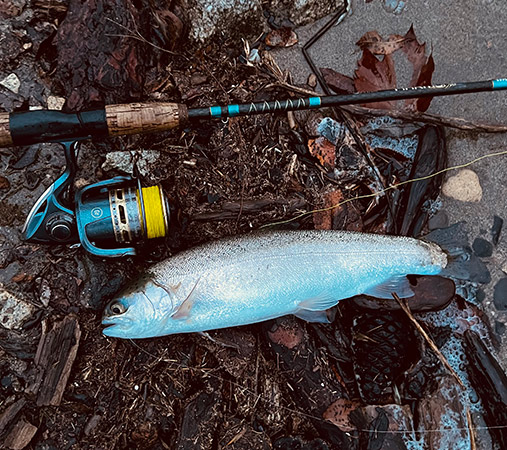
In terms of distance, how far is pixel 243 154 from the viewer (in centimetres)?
301

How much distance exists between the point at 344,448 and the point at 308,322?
844mm

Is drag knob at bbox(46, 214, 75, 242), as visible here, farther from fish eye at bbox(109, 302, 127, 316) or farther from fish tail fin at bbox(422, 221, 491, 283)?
fish tail fin at bbox(422, 221, 491, 283)

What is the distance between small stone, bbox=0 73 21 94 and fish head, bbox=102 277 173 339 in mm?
1494

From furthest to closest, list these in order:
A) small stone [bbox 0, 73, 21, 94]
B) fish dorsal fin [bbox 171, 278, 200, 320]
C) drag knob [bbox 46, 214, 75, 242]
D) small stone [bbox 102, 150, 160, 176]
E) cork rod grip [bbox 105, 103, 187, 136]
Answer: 1. small stone [bbox 102, 150, 160, 176]
2. small stone [bbox 0, 73, 21, 94]
3. fish dorsal fin [bbox 171, 278, 200, 320]
4. drag knob [bbox 46, 214, 75, 242]
5. cork rod grip [bbox 105, 103, 187, 136]

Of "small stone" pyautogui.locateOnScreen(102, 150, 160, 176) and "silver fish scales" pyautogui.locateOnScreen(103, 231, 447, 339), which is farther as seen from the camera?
"small stone" pyautogui.locateOnScreen(102, 150, 160, 176)

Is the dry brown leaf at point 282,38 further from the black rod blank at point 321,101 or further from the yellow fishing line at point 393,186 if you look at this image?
the yellow fishing line at point 393,186

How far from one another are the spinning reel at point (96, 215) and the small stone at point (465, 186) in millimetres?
2007

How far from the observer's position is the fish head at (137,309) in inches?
106

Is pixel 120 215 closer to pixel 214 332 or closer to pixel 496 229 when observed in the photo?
pixel 214 332

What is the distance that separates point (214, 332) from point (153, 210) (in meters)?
0.92

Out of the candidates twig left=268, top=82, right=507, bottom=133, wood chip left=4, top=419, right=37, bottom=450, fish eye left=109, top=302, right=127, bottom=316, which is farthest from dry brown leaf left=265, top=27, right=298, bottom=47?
wood chip left=4, top=419, right=37, bottom=450

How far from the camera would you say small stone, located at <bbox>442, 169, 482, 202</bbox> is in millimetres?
3130

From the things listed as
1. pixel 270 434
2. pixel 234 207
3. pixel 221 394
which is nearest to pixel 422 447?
pixel 270 434

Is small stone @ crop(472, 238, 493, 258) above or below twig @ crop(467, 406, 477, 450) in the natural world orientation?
above
